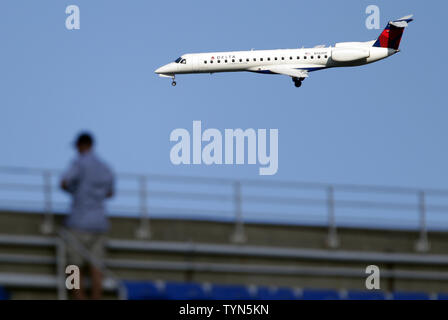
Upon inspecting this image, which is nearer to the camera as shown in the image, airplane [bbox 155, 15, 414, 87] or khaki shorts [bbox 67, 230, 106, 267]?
khaki shorts [bbox 67, 230, 106, 267]

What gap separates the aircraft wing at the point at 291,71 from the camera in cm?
6650

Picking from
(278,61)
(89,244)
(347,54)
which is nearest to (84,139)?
(89,244)

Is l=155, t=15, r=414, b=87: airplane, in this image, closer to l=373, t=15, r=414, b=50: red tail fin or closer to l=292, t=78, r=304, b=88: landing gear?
l=292, t=78, r=304, b=88: landing gear

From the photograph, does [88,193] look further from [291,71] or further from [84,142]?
[291,71]

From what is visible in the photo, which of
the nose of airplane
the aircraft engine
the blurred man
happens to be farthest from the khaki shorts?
the nose of airplane

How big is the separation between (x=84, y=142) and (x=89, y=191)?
2.18ft

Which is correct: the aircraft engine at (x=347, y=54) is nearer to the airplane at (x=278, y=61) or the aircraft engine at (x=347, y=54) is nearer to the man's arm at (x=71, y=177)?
the airplane at (x=278, y=61)

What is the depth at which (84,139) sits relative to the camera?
13.3 m

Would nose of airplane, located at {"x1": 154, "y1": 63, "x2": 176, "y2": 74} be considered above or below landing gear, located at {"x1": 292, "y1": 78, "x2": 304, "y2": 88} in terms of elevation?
above

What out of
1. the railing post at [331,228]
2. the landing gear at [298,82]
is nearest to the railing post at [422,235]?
the railing post at [331,228]

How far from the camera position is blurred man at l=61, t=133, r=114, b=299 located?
13391mm

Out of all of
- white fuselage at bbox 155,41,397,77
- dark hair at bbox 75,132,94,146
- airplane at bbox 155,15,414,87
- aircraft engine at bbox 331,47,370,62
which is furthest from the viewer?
aircraft engine at bbox 331,47,370,62

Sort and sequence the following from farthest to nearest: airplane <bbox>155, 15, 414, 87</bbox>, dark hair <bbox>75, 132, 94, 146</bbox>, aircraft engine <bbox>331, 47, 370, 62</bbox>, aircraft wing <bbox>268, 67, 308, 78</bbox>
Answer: aircraft engine <bbox>331, 47, 370, 62</bbox>
airplane <bbox>155, 15, 414, 87</bbox>
aircraft wing <bbox>268, 67, 308, 78</bbox>
dark hair <bbox>75, 132, 94, 146</bbox>
